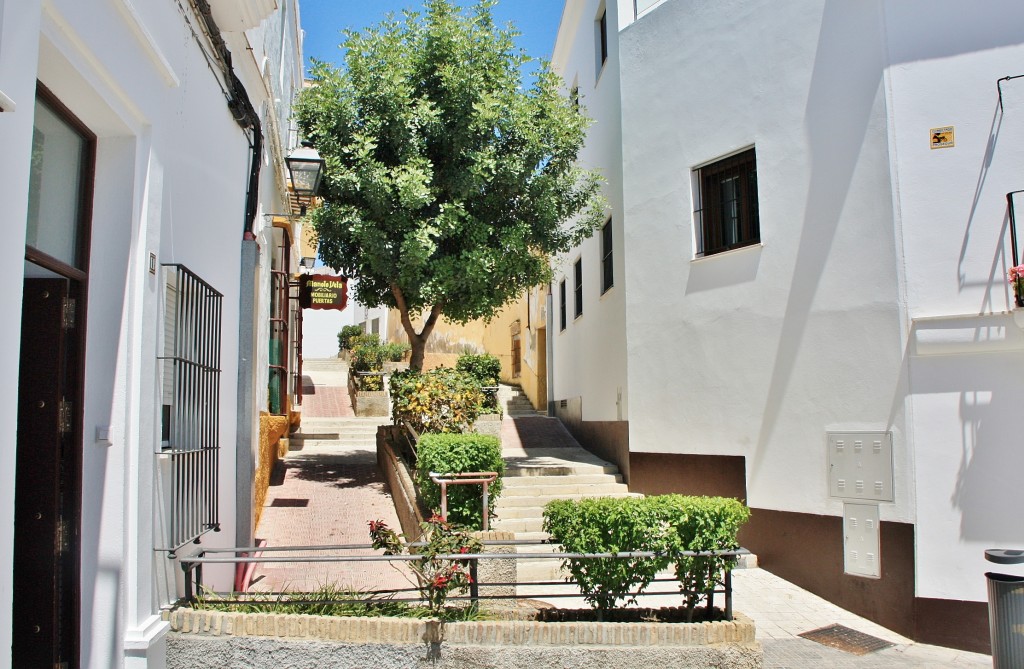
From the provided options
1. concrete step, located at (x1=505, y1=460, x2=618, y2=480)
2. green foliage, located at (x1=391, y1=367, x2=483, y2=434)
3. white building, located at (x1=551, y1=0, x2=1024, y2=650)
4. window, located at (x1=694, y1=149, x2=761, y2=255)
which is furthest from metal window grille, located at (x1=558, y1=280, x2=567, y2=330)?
window, located at (x1=694, y1=149, x2=761, y2=255)

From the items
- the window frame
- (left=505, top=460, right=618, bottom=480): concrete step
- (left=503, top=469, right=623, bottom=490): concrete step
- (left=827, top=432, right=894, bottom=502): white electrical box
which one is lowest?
(left=503, top=469, right=623, bottom=490): concrete step

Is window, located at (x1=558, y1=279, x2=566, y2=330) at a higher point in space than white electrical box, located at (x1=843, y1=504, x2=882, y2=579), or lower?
higher

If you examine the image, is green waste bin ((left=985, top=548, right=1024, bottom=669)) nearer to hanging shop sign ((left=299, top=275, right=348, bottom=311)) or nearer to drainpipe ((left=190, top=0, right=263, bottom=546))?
drainpipe ((left=190, top=0, right=263, bottom=546))

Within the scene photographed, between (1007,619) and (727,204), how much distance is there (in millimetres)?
5805

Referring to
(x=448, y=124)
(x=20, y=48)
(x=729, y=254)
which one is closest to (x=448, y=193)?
(x=448, y=124)

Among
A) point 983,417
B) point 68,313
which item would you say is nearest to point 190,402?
point 68,313

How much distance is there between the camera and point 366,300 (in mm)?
12781

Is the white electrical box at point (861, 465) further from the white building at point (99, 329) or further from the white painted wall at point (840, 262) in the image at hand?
the white building at point (99, 329)

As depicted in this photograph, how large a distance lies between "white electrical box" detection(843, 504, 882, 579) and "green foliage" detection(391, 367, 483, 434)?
4.87m

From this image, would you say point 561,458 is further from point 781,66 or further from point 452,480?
point 781,66

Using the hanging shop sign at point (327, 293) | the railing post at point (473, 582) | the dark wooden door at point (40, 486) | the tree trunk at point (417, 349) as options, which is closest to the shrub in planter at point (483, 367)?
the hanging shop sign at point (327, 293)

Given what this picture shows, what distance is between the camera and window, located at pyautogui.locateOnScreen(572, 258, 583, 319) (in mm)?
15992

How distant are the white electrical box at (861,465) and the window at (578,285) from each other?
7.68m

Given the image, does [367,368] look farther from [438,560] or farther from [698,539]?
[698,539]
